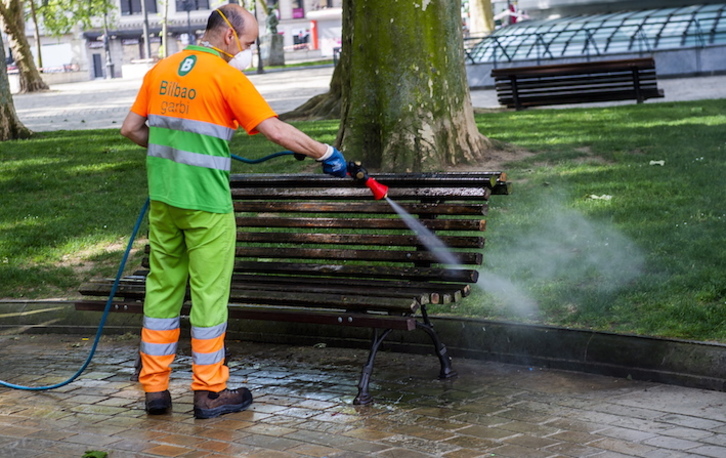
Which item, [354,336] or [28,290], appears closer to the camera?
[354,336]

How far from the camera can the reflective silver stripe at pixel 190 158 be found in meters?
4.53

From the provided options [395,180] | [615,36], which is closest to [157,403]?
[395,180]

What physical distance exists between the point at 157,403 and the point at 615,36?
2272 centimetres

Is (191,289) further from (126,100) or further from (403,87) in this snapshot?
(126,100)

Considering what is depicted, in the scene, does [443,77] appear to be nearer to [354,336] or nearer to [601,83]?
[354,336]

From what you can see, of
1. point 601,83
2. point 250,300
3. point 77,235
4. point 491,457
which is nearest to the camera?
point 491,457

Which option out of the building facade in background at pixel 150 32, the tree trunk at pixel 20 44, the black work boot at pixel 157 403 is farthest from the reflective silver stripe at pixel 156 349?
the building facade in background at pixel 150 32

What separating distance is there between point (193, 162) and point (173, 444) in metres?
1.25

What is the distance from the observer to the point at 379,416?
4.55 m

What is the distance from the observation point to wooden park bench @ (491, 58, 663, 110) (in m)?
16.7

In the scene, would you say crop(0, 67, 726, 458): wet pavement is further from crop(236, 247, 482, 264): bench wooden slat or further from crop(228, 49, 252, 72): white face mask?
crop(228, 49, 252, 72): white face mask

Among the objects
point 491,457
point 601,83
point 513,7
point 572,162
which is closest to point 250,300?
point 491,457

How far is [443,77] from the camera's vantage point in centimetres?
933

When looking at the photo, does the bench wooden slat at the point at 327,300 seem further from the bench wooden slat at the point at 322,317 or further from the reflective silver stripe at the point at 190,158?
the reflective silver stripe at the point at 190,158
